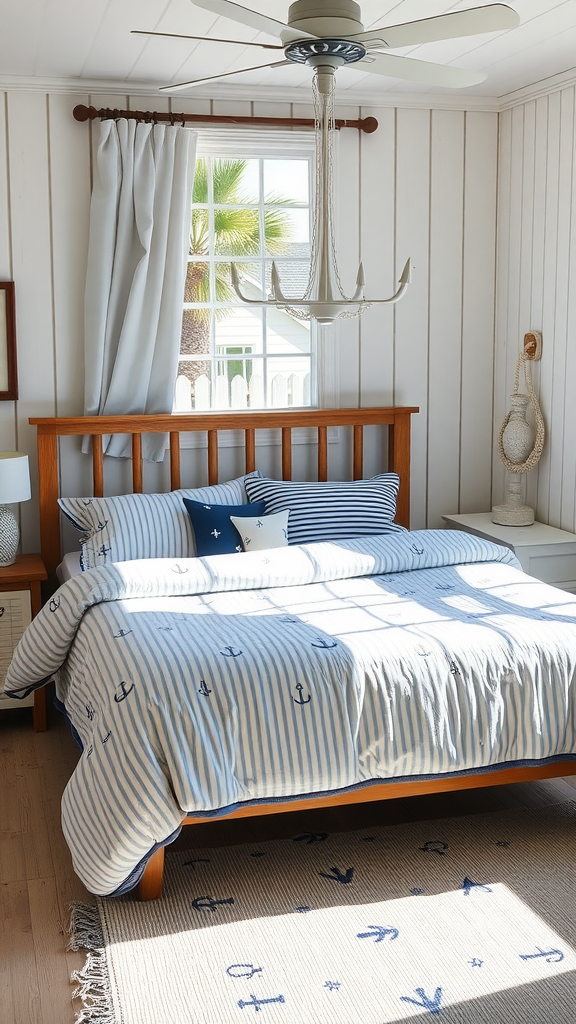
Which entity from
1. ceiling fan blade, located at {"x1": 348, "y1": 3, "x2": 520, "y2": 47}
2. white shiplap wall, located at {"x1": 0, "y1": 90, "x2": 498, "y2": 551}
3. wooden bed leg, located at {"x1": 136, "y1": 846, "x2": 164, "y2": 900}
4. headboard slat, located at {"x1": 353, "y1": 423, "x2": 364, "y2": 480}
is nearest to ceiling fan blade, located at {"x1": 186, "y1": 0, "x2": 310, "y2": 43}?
ceiling fan blade, located at {"x1": 348, "y1": 3, "x2": 520, "y2": 47}

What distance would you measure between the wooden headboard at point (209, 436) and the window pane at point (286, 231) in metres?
0.72

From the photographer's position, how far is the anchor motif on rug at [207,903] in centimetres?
245

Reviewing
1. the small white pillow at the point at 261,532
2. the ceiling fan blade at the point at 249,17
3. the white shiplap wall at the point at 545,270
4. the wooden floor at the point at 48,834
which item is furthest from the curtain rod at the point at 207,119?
the wooden floor at the point at 48,834

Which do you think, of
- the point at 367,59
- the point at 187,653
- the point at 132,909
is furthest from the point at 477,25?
the point at 132,909

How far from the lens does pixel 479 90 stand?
4.26 metres

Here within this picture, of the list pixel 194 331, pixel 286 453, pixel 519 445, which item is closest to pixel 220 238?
pixel 194 331

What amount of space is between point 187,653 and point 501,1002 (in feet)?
3.59

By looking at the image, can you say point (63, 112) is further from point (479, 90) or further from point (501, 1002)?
point (501, 1002)

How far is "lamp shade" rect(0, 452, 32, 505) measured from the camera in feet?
12.0

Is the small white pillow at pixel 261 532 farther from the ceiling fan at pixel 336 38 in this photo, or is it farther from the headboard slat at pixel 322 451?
the ceiling fan at pixel 336 38

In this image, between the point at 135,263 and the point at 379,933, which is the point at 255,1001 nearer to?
the point at 379,933

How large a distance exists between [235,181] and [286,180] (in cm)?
23

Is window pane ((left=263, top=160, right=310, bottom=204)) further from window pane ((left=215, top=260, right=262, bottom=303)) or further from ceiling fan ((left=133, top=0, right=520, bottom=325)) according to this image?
ceiling fan ((left=133, top=0, right=520, bottom=325))

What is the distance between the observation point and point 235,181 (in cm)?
424
